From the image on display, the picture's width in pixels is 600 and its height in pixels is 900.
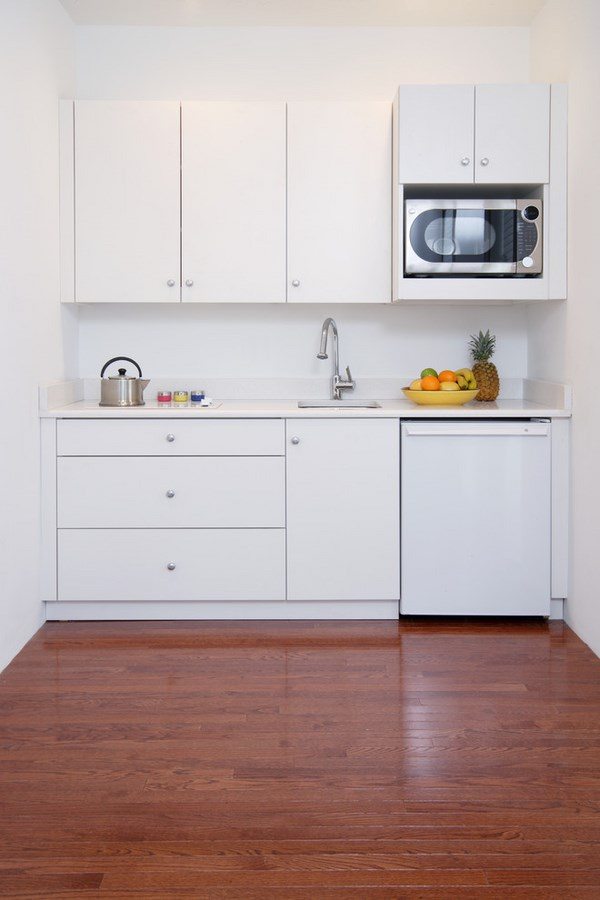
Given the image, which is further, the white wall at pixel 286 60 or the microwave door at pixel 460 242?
the white wall at pixel 286 60

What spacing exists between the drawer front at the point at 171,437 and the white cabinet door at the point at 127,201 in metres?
0.58

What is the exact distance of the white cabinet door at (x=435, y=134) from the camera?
3.69 m

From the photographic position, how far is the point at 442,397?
382 centimetres

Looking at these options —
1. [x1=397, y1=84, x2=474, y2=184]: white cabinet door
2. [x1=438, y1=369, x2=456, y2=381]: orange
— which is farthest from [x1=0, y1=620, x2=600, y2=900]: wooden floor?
[x1=397, y1=84, x2=474, y2=184]: white cabinet door

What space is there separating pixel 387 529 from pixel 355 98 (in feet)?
6.17

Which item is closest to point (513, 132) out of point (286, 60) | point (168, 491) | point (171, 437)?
point (286, 60)

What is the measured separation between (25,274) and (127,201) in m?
0.65

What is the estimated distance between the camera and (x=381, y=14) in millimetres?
3969

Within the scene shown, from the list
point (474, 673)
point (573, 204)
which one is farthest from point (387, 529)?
point (573, 204)

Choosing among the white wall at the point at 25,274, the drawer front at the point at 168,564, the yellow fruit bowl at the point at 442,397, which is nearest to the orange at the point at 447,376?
the yellow fruit bowl at the point at 442,397

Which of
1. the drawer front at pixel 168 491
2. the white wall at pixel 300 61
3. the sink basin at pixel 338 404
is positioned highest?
the white wall at pixel 300 61

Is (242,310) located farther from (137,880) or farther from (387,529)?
(137,880)

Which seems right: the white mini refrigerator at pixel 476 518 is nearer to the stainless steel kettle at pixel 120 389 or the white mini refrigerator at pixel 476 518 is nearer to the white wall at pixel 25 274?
the stainless steel kettle at pixel 120 389

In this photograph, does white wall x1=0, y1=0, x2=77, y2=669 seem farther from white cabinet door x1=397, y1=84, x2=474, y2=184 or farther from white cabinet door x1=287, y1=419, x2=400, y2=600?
white cabinet door x1=397, y1=84, x2=474, y2=184
